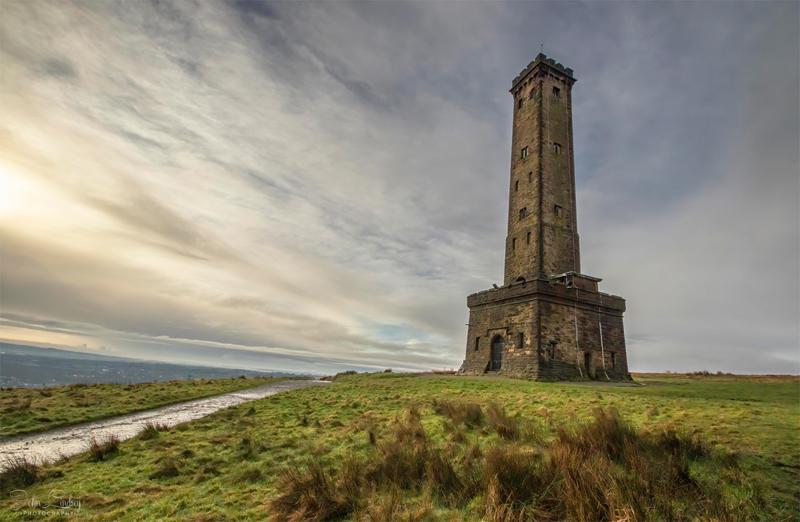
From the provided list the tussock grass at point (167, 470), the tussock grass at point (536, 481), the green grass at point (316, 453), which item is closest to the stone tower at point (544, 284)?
the green grass at point (316, 453)

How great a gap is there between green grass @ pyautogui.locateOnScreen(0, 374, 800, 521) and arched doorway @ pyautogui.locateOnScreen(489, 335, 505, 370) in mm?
13885

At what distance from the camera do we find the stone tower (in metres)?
23.8

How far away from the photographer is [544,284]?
78.8 ft

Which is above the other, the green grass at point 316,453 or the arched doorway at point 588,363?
the arched doorway at point 588,363

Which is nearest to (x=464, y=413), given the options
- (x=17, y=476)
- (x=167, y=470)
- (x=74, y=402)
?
(x=167, y=470)

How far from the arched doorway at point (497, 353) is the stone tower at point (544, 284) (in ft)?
0.22

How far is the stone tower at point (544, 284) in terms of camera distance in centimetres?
2384

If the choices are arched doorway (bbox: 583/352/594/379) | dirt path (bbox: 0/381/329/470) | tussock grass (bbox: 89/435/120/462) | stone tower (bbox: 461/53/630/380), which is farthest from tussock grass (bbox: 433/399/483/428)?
arched doorway (bbox: 583/352/594/379)

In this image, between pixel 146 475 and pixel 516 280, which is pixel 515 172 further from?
pixel 146 475

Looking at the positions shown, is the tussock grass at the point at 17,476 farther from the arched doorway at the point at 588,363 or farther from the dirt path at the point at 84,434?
Answer: the arched doorway at the point at 588,363

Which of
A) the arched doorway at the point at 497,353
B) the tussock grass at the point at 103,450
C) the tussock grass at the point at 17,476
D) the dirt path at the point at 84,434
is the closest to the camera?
the tussock grass at the point at 17,476

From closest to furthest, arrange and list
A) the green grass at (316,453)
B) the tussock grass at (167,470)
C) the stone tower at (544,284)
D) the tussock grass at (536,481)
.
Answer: the tussock grass at (536,481)
the green grass at (316,453)
the tussock grass at (167,470)
the stone tower at (544,284)

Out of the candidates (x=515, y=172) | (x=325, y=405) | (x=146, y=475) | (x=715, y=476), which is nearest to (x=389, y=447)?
(x=146, y=475)

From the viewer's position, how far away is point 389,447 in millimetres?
6973
